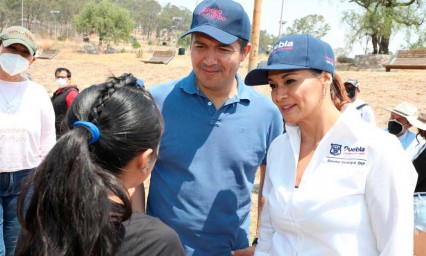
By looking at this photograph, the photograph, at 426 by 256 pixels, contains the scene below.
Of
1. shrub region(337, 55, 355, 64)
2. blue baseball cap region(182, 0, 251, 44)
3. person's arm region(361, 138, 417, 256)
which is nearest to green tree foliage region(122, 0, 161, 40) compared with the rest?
shrub region(337, 55, 355, 64)

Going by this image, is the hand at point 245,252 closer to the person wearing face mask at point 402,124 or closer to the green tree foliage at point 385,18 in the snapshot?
the person wearing face mask at point 402,124

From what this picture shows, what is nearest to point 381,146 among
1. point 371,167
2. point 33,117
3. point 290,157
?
point 371,167

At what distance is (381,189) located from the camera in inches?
61.0

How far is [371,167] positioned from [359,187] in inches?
3.5

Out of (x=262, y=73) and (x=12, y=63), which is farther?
(x=12, y=63)

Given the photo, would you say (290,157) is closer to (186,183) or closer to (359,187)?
(359,187)

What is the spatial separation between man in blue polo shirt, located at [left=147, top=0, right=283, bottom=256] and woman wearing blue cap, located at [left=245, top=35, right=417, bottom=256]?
24 cm

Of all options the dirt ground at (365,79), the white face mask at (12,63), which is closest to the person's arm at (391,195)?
the white face mask at (12,63)

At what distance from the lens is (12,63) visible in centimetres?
303

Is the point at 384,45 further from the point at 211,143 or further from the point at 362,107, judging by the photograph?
the point at 211,143

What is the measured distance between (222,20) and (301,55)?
490mm

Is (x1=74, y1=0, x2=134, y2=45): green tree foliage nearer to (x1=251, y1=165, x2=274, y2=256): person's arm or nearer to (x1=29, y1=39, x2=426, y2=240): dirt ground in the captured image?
(x1=29, y1=39, x2=426, y2=240): dirt ground

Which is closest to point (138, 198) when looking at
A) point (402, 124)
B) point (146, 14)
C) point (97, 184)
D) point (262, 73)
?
point (262, 73)

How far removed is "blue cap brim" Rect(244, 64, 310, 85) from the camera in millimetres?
1720
